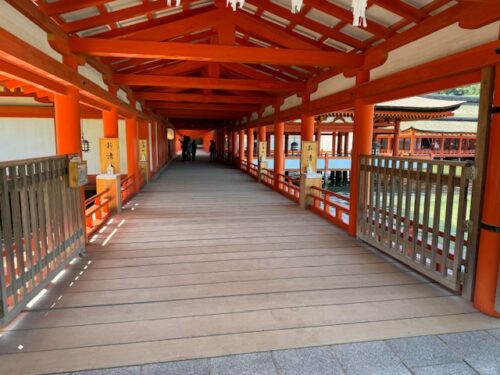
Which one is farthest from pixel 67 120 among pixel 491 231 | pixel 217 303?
pixel 491 231

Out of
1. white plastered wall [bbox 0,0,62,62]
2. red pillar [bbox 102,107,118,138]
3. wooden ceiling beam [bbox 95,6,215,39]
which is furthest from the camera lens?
red pillar [bbox 102,107,118,138]

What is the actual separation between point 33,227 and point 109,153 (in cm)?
339

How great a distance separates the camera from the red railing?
7.25m

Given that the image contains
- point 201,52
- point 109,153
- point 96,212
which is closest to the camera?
point 201,52

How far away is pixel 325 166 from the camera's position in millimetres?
17688

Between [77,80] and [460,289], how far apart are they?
4694 mm

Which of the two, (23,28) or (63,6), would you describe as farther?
(63,6)

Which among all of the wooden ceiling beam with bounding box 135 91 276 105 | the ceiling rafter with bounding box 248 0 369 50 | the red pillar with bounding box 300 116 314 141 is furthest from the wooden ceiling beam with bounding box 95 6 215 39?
the wooden ceiling beam with bounding box 135 91 276 105

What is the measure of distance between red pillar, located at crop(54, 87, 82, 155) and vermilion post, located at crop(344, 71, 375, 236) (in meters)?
3.75

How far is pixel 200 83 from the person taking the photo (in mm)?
6094

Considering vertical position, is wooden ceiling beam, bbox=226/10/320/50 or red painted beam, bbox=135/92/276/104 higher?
wooden ceiling beam, bbox=226/10/320/50

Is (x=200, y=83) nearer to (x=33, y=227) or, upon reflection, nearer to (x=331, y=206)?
(x=331, y=206)

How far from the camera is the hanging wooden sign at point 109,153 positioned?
5.62 meters

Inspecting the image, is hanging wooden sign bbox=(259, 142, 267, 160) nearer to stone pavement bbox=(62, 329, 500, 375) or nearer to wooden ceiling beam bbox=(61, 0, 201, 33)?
wooden ceiling beam bbox=(61, 0, 201, 33)
